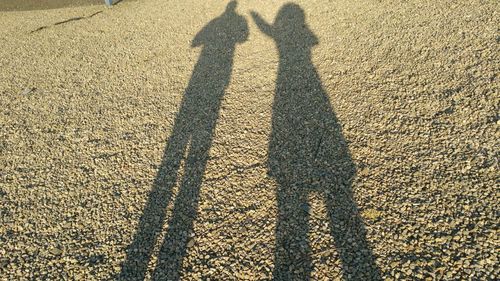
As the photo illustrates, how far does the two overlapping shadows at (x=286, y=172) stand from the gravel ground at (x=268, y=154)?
0.02m

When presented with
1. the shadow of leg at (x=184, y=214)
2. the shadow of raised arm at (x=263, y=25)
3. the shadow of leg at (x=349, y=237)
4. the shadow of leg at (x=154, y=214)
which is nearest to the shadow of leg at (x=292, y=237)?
the shadow of leg at (x=349, y=237)

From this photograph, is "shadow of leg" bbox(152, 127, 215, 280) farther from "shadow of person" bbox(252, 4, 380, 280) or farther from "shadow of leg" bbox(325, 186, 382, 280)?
"shadow of leg" bbox(325, 186, 382, 280)

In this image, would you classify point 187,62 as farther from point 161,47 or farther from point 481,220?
point 481,220

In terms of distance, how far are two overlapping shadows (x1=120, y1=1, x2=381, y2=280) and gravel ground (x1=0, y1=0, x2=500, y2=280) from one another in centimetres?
2

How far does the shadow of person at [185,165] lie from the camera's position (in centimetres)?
397

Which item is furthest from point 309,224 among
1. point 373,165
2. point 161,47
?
point 161,47

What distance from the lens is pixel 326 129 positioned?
539 cm

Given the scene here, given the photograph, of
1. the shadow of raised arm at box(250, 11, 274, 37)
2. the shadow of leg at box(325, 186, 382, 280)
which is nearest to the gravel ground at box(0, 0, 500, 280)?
the shadow of leg at box(325, 186, 382, 280)

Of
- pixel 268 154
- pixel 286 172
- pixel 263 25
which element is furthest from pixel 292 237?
pixel 263 25

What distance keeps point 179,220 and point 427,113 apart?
11.3ft

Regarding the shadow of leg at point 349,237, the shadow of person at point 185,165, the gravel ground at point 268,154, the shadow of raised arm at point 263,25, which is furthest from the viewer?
the shadow of raised arm at point 263,25

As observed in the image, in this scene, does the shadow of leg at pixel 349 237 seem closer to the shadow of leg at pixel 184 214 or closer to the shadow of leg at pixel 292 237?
the shadow of leg at pixel 292 237

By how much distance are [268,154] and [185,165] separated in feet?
3.61

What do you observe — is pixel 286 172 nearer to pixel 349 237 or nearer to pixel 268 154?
pixel 268 154
